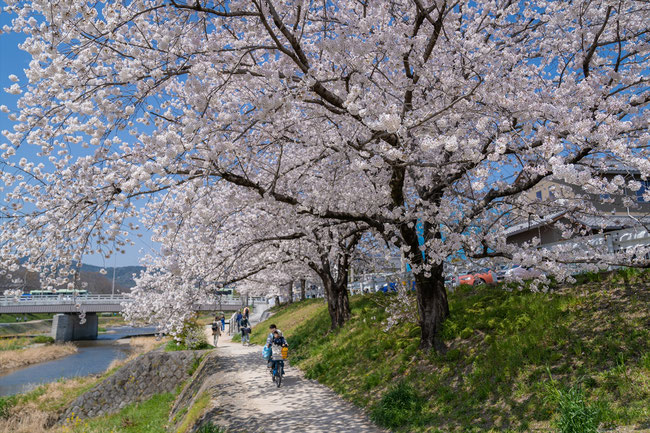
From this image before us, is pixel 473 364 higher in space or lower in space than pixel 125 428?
higher

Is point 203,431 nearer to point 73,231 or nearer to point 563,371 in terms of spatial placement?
point 73,231

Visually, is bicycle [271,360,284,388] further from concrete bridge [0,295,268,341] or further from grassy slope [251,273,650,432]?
concrete bridge [0,295,268,341]

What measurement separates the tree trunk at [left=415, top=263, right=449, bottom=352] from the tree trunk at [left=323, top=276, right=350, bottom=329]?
20.8 ft

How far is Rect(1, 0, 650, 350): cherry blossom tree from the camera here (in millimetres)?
5512

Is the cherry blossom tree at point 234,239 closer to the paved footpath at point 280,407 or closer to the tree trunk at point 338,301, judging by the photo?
the tree trunk at point 338,301

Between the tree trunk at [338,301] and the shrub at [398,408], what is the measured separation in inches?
304

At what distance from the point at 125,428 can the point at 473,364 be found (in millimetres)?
12055

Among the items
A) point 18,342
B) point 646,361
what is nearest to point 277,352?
point 646,361

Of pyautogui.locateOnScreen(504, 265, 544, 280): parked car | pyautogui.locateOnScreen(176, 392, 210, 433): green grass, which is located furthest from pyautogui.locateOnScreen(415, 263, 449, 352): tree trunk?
pyautogui.locateOnScreen(176, 392, 210, 433): green grass

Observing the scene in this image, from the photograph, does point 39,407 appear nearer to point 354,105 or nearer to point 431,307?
point 431,307

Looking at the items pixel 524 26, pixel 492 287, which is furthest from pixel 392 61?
pixel 492 287

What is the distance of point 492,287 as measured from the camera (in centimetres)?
1179

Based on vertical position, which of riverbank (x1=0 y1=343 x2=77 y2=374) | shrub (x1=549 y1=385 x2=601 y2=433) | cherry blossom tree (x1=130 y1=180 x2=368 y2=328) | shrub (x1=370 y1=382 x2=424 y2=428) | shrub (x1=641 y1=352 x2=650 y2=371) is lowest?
riverbank (x1=0 y1=343 x2=77 y2=374)

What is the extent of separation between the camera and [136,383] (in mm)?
18812
